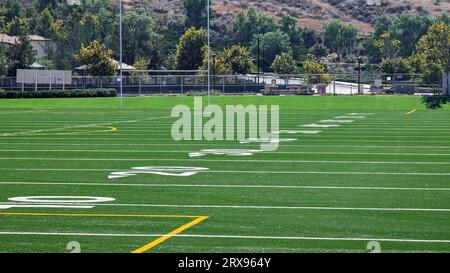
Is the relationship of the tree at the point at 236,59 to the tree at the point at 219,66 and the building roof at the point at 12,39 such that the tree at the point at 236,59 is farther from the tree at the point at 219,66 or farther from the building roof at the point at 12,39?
the building roof at the point at 12,39

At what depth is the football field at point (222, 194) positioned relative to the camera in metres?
10.1

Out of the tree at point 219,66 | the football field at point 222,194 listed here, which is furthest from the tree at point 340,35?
the football field at point 222,194

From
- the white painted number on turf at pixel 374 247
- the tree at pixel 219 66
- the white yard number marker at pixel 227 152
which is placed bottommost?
the white painted number on turf at pixel 374 247

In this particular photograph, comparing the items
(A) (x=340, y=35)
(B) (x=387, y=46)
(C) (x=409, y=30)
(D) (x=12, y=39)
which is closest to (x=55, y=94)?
(D) (x=12, y=39)

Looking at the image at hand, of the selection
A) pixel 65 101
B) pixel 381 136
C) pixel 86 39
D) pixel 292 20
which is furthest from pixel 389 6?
pixel 381 136

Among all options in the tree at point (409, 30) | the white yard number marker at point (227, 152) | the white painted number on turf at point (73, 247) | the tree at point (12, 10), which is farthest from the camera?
the tree at point (12, 10)

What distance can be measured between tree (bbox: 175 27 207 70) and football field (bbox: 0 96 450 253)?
7667 centimetres

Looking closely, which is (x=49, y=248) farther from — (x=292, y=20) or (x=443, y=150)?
(x=292, y=20)

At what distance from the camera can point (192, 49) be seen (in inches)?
4058

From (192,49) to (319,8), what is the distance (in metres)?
66.0

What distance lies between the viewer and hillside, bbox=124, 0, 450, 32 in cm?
15725

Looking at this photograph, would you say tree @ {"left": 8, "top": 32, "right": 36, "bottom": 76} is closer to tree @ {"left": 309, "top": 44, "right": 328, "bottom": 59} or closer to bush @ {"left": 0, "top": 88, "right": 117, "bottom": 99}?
bush @ {"left": 0, "top": 88, "right": 117, "bottom": 99}

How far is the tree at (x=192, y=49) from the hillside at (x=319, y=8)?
50930 millimetres

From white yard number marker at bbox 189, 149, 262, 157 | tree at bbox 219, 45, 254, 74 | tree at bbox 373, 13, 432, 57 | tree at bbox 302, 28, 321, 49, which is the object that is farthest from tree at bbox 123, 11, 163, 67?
white yard number marker at bbox 189, 149, 262, 157
